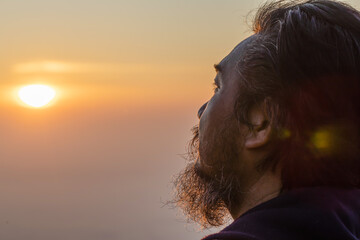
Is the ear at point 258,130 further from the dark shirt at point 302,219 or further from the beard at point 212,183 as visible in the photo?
the dark shirt at point 302,219

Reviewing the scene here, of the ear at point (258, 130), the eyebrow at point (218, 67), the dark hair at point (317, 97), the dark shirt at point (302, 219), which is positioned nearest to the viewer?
the dark shirt at point (302, 219)

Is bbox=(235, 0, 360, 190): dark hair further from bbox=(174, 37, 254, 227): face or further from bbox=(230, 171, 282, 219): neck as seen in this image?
bbox=(174, 37, 254, 227): face

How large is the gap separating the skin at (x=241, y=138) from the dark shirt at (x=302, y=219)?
0.24 metres

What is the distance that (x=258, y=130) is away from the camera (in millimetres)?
2113

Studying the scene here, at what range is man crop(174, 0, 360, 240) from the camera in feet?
5.82

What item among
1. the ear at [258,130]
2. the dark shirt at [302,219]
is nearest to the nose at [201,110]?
the ear at [258,130]

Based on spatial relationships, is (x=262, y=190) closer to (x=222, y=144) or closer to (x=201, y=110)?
(x=222, y=144)

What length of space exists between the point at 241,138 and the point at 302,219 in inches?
21.8

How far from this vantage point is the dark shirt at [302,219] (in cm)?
169

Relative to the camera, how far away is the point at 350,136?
1975 mm

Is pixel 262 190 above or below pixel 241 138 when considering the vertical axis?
below

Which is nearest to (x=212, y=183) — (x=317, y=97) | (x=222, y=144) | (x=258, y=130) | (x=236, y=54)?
(x=222, y=144)

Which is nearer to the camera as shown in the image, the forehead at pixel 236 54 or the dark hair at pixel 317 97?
the dark hair at pixel 317 97

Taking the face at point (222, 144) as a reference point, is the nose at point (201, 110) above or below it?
above
